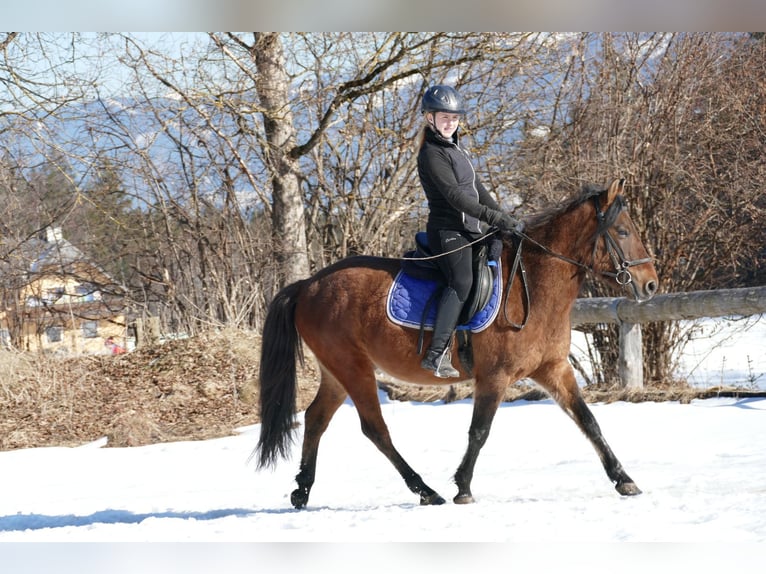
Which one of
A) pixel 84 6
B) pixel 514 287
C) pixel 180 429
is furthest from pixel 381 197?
pixel 514 287

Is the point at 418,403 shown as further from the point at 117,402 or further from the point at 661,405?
the point at 117,402

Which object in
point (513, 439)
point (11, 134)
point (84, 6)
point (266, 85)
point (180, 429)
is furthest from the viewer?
point (266, 85)

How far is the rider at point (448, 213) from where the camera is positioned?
16.1 ft

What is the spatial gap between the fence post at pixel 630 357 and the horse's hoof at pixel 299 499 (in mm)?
3966

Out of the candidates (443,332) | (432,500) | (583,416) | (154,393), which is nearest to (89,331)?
(154,393)

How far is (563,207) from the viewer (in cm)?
507

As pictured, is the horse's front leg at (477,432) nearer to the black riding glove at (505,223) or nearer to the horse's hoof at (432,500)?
the horse's hoof at (432,500)

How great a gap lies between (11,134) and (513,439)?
6753 millimetres

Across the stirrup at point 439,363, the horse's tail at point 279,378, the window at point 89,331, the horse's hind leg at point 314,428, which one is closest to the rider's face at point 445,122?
the stirrup at point 439,363

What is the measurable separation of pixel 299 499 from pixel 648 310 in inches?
162

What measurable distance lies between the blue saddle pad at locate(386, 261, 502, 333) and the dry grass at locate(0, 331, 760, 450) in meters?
3.53

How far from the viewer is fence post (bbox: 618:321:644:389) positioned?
8203 mm

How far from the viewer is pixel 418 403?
30.0ft

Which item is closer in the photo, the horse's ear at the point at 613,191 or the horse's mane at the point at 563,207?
the horse's ear at the point at 613,191
